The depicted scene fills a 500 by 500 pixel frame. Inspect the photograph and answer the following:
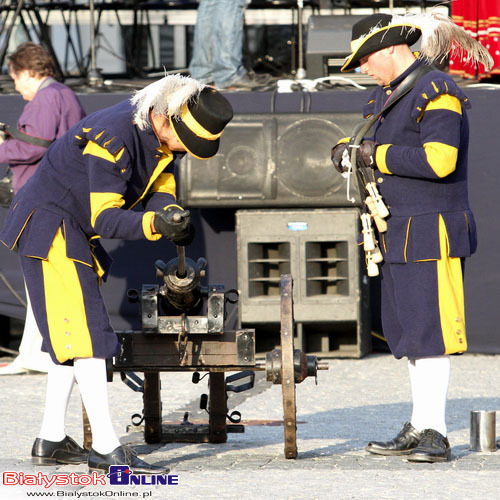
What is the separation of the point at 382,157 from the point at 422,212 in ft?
0.84

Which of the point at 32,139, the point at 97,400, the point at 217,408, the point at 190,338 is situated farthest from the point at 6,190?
the point at 97,400

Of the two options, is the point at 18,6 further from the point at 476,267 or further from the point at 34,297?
the point at 34,297

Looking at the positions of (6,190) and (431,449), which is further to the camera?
(6,190)

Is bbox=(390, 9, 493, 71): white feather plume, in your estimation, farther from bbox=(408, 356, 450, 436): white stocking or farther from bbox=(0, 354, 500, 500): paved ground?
bbox=(0, 354, 500, 500): paved ground

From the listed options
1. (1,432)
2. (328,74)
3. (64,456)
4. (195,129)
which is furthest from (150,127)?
(328,74)

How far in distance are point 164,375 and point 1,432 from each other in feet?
6.06

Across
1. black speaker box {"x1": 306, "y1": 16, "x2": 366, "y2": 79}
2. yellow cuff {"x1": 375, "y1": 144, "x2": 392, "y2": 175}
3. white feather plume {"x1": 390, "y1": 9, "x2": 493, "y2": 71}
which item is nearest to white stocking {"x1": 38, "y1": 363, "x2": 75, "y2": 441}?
yellow cuff {"x1": 375, "y1": 144, "x2": 392, "y2": 175}

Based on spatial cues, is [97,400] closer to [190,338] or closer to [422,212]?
[190,338]

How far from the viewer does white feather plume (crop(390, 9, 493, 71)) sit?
4.41 meters

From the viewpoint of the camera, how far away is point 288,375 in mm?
4145

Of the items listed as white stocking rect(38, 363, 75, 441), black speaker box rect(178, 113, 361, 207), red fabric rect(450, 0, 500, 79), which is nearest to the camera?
white stocking rect(38, 363, 75, 441)

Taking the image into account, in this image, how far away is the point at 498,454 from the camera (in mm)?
4449

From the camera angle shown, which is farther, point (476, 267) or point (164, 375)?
point (476, 267)

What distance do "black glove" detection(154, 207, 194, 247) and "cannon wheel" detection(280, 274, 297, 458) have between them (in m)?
0.52
